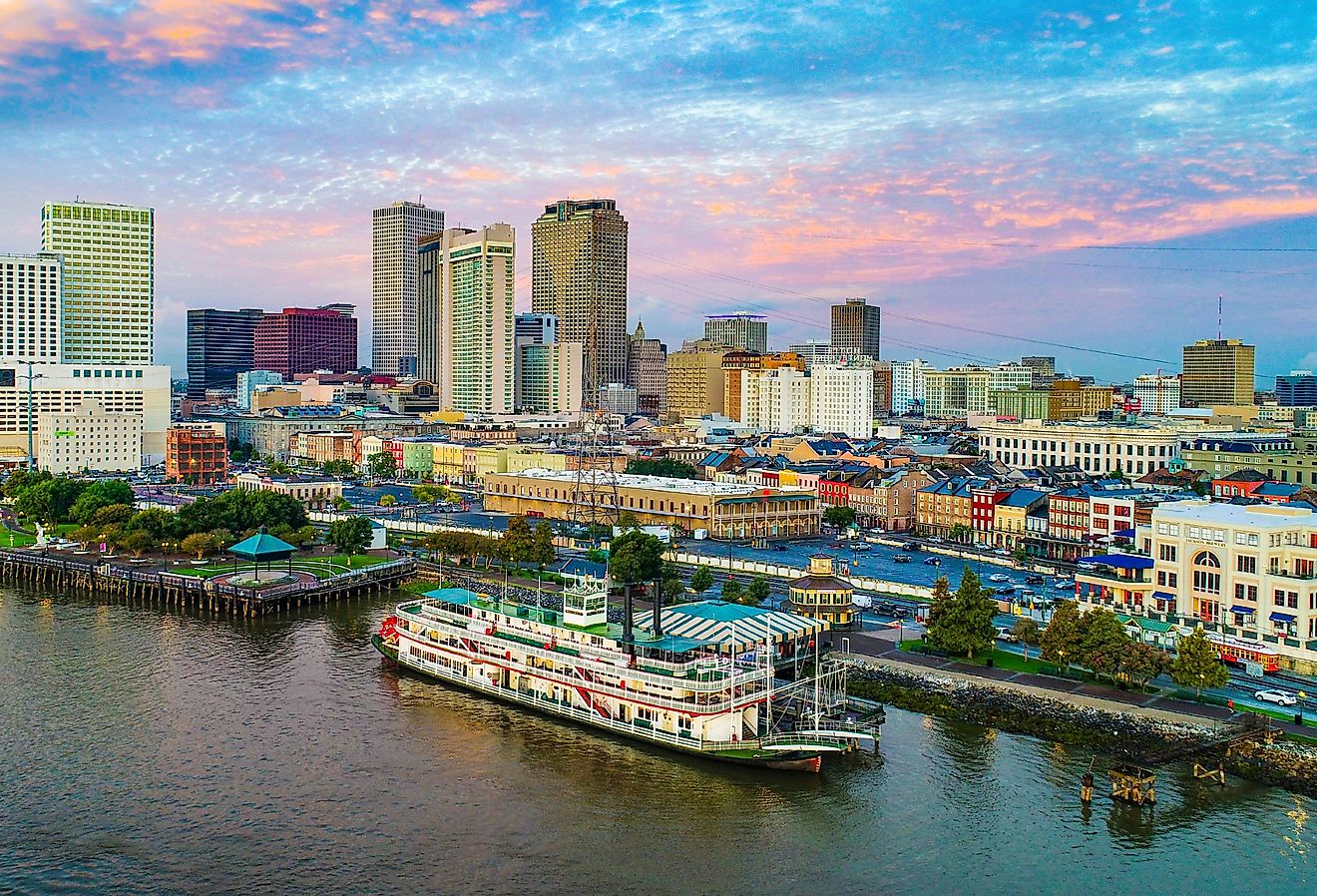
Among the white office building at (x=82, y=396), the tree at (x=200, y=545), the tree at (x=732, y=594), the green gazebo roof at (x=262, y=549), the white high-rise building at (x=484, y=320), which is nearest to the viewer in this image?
the tree at (x=732, y=594)

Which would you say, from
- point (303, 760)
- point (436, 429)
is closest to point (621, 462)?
point (436, 429)

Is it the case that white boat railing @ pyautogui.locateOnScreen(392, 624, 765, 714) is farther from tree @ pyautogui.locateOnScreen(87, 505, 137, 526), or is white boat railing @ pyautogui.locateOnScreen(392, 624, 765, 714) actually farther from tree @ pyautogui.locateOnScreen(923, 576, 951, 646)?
tree @ pyautogui.locateOnScreen(87, 505, 137, 526)

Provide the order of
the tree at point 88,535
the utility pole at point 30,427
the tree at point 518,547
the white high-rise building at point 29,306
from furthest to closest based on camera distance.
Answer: the white high-rise building at point 29,306
the utility pole at point 30,427
the tree at point 88,535
the tree at point 518,547

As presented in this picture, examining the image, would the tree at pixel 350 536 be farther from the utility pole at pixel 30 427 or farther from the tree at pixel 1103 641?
the utility pole at pixel 30 427

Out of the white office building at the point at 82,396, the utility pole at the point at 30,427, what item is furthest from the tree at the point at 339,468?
the utility pole at the point at 30,427

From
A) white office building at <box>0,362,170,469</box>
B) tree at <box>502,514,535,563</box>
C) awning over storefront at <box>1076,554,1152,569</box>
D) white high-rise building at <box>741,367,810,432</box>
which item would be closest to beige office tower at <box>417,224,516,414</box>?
white high-rise building at <box>741,367,810,432</box>

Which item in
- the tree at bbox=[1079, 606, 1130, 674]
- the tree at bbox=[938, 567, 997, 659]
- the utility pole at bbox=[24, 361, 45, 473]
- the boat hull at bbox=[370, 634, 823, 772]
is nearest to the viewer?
the boat hull at bbox=[370, 634, 823, 772]

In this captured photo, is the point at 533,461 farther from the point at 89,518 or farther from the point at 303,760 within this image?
the point at 303,760
